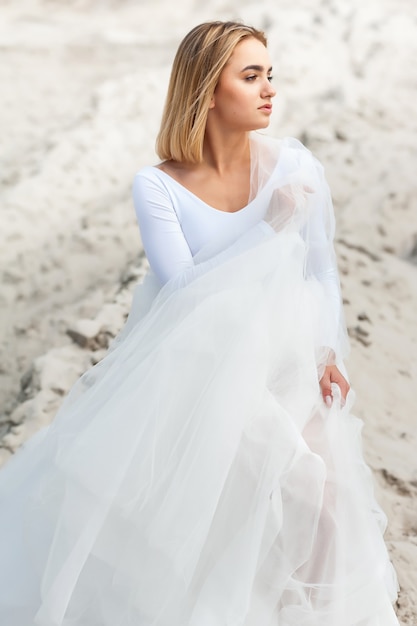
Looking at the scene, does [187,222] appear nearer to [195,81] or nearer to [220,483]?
[195,81]

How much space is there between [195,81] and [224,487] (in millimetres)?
968

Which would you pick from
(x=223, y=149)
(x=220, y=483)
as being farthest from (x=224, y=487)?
(x=223, y=149)

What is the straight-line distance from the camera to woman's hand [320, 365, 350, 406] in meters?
1.98

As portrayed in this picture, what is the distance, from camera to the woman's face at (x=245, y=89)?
2117mm

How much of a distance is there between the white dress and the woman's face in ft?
1.09

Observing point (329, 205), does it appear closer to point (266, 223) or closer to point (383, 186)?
point (266, 223)

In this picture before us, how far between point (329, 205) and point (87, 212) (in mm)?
2955

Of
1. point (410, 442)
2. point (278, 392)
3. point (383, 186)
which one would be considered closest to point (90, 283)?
point (383, 186)

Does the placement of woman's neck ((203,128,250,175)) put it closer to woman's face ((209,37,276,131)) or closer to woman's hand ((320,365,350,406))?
woman's face ((209,37,276,131))

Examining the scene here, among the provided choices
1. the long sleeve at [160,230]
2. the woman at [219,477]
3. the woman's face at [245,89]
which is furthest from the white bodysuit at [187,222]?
the woman's face at [245,89]

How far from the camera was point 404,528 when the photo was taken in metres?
2.61

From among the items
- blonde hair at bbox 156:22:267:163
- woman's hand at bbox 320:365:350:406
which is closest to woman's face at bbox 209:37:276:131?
blonde hair at bbox 156:22:267:163

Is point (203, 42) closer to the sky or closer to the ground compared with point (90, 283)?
closer to the sky

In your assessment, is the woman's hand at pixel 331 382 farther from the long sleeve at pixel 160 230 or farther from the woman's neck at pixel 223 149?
the woman's neck at pixel 223 149
